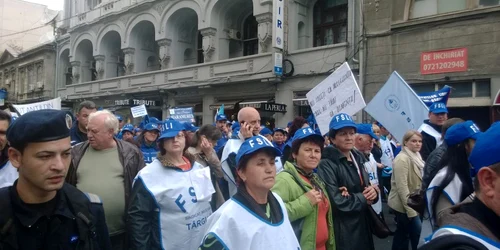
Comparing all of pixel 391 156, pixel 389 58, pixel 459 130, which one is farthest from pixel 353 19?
pixel 459 130

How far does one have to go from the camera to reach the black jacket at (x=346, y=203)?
3359mm

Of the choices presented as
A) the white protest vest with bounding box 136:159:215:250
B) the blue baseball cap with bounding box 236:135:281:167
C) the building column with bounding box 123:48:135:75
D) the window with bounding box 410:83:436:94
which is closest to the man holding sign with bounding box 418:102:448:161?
the white protest vest with bounding box 136:159:215:250

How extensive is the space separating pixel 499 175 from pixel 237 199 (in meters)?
1.45

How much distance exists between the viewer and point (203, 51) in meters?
19.9

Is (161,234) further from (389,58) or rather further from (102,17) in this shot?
(102,17)

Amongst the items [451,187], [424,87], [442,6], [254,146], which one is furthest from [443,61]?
[254,146]

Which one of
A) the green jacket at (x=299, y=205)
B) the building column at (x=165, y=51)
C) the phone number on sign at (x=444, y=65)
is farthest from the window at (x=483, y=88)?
the building column at (x=165, y=51)

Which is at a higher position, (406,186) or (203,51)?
(203,51)

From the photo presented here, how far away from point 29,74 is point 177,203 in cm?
3786

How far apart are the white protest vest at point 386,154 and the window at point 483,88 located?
5021 millimetres

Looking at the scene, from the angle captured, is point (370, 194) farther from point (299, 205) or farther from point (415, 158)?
point (415, 158)

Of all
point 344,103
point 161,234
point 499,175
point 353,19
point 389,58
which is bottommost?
point 161,234

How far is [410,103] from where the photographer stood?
246 inches

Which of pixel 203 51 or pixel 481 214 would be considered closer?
pixel 481 214
